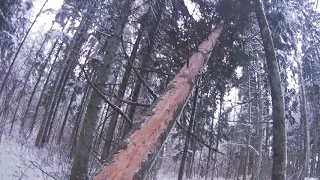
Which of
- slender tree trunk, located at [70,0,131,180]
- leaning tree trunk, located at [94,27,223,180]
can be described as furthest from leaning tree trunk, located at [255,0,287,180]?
slender tree trunk, located at [70,0,131,180]

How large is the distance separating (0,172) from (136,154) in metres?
6.95

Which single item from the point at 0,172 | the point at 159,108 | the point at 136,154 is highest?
the point at 159,108

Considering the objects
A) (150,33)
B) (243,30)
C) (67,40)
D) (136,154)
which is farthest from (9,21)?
(136,154)

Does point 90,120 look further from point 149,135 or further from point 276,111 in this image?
point 276,111

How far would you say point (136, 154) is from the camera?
2.76m

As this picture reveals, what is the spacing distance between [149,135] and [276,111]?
397 cm

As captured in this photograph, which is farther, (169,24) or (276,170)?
(169,24)

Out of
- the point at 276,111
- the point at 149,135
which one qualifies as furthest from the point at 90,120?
the point at 276,111

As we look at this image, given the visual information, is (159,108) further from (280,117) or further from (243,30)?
(243,30)

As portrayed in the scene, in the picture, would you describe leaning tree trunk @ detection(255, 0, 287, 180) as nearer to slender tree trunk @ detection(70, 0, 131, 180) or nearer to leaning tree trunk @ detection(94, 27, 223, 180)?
leaning tree trunk @ detection(94, 27, 223, 180)

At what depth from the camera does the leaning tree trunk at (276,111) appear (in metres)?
5.52

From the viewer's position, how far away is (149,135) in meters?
3.06

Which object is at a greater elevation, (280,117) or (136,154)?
(280,117)

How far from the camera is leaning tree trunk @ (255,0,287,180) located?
5.52m
